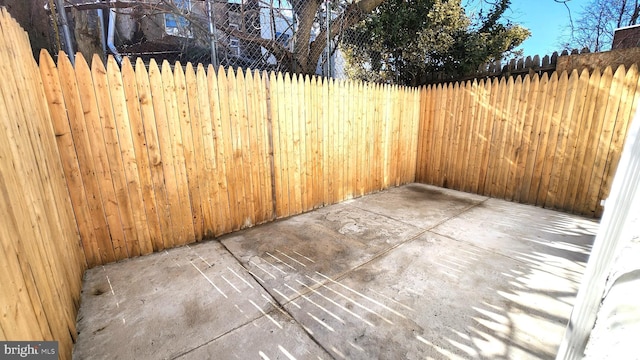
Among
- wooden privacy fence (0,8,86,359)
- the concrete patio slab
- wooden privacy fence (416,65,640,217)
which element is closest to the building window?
wooden privacy fence (0,8,86,359)

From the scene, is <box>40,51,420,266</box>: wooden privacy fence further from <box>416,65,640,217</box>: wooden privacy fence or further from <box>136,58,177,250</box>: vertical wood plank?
<box>416,65,640,217</box>: wooden privacy fence

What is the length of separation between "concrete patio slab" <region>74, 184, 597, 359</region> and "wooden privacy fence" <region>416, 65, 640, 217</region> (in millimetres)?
913

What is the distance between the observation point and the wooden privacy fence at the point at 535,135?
12.6 ft

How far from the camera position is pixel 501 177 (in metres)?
4.93

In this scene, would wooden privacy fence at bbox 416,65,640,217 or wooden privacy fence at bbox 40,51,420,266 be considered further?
wooden privacy fence at bbox 416,65,640,217

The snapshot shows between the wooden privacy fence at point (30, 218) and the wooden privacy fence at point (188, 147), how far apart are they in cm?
24

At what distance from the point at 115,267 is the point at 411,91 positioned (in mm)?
5716

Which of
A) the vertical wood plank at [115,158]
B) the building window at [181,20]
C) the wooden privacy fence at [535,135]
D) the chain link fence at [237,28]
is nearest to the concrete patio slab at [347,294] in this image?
the vertical wood plank at [115,158]

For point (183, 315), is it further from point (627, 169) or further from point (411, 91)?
point (411, 91)

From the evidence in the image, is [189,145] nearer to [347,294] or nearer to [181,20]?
[347,294]

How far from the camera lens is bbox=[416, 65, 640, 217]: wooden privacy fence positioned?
151 inches

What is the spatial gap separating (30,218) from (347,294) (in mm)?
2210

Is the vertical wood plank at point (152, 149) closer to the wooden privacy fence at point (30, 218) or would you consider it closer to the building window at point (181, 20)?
the wooden privacy fence at point (30, 218)

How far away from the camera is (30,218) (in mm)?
1556
